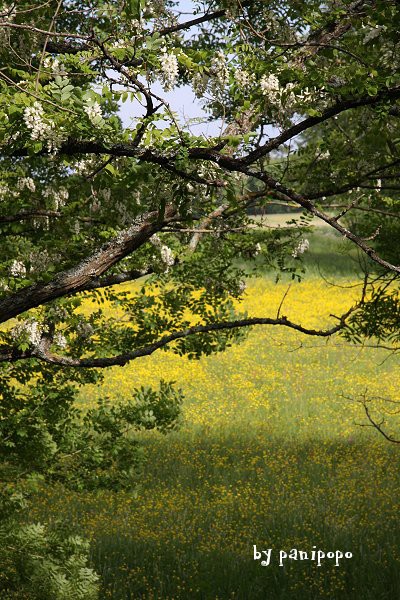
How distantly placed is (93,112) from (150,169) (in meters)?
0.55

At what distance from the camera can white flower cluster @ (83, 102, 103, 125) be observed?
4.26m

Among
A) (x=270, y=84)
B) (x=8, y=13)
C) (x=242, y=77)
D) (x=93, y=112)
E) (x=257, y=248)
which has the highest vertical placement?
(x=257, y=248)

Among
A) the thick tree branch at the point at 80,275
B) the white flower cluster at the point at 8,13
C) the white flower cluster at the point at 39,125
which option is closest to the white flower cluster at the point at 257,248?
the thick tree branch at the point at 80,275

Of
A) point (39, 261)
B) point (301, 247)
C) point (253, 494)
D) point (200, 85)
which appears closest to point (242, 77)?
point (200, 85)

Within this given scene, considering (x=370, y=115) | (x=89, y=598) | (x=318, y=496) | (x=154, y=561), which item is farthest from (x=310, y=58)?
(x=318, y=496)

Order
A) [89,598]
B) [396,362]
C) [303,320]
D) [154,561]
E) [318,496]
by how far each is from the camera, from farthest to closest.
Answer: [303,320] → [396,362] → [318,496] → [154,561] → [89,598]

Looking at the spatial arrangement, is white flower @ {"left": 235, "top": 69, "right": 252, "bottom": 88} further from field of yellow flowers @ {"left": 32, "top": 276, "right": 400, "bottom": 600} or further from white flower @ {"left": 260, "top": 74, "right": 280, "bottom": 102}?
field of yellow flowers @ {"left": 32, "top": 276, "right": 400, "bottom": 600}

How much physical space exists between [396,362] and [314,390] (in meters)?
4.83

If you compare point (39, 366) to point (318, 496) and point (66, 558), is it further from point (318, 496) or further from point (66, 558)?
point (318, 496)

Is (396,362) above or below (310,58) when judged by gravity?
above

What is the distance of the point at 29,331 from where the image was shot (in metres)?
6.84

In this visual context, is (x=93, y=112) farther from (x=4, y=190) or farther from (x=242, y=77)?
(x=4, y=190)

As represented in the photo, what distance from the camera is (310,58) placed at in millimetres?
5559

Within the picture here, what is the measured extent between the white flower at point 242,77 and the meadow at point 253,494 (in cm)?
196
